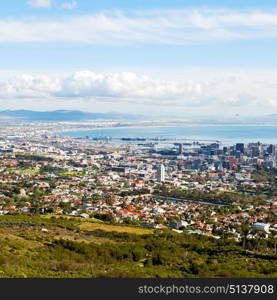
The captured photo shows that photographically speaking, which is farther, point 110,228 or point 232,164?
point 232,164

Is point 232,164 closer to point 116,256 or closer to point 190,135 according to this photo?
point 116,256

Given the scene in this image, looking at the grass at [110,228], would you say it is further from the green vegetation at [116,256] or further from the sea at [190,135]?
the sea at [190,135]

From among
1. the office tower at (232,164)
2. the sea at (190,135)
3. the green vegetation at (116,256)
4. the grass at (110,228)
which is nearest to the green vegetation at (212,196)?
the grass at (110,228)

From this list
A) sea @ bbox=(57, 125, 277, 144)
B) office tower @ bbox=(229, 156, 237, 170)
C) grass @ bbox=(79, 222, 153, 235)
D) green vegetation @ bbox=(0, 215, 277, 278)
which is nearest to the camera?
green vegetation @ bbox=(0, 215, 277, 278)

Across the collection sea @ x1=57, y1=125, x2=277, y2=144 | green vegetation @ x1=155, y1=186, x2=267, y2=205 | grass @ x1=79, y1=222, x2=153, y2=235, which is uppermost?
sea @ x1=57, y1=125, x2=277, y2=144

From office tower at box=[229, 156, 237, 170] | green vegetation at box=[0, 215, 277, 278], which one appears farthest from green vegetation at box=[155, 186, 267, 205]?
office tower at box=[229, 156, 237, 170]

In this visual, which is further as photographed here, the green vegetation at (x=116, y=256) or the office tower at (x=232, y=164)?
the office tower at (x=232, y=164)

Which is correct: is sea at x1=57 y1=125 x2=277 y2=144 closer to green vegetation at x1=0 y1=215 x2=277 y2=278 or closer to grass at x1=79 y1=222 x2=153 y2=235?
grass at x1=79 y1=222 x2=153 y2=235

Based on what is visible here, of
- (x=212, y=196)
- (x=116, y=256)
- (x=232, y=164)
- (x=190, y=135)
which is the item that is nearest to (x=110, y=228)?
(x=116, y=256)

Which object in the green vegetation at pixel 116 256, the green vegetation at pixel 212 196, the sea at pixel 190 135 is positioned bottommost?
the green vegetation at pixel 212 196

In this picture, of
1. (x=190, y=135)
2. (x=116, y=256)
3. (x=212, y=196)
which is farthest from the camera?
(x=190, y=135)
